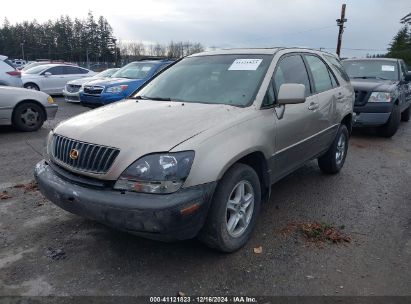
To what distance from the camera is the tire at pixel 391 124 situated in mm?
8093

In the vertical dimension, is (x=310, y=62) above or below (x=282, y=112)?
above

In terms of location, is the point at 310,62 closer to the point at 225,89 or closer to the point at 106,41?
the point at 225,89

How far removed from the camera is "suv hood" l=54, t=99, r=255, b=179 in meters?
2.76

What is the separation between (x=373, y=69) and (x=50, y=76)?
40.2ft

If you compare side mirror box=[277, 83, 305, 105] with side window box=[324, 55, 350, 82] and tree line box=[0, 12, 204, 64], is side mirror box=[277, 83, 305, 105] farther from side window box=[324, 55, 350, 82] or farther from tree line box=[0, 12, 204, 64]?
tree line box=[0, 12, 204, 64]

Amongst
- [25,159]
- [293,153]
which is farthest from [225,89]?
[25,159]

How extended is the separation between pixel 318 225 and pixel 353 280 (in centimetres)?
94

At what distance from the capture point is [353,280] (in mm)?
2947

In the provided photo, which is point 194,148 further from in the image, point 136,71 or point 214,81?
point 136,71

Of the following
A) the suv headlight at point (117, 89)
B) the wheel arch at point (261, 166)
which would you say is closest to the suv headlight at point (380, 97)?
the wheel arch at point (261, 166)

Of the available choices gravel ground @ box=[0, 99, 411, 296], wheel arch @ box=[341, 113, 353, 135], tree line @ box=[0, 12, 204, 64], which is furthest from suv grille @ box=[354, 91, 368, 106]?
tree line @ box=[0, 12, 204, 64]

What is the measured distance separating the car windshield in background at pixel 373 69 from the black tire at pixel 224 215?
712cm

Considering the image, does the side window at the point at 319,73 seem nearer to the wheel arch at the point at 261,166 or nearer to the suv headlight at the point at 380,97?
the wheel arch at the point at 261,166

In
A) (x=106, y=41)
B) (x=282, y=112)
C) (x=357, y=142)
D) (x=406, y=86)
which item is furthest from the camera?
(x=106, y=41)
